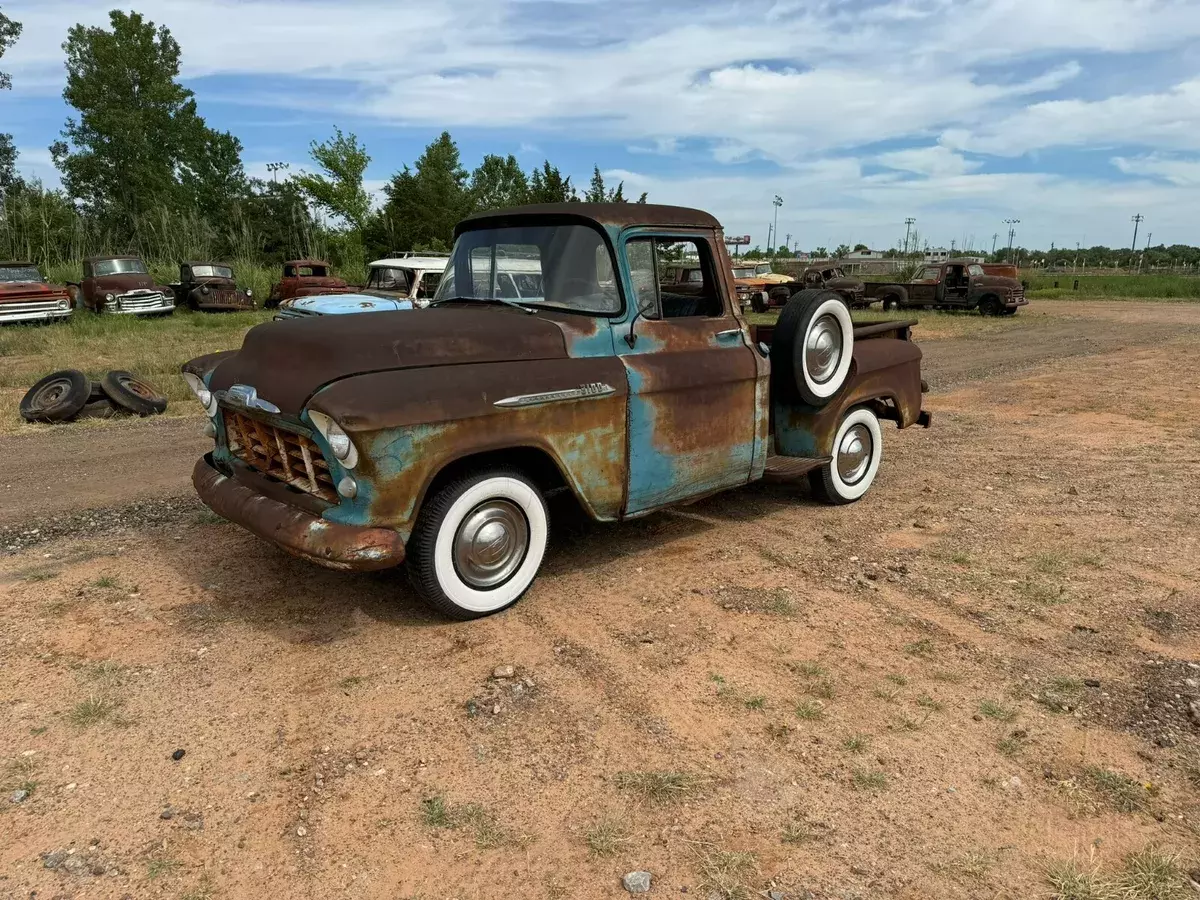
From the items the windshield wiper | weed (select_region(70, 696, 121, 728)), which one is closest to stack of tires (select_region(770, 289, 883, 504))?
the windshield wiper

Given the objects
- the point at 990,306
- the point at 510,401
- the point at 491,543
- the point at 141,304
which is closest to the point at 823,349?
the point at 510,401

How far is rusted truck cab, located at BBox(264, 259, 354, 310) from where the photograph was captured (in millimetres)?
23125

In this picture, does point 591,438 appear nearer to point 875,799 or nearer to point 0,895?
point 875,799

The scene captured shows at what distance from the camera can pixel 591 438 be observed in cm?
397

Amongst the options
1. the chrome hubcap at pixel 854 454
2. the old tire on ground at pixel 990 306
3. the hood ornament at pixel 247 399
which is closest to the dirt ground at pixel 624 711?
the chrome hubcap at pixel 854 454

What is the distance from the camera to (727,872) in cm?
234

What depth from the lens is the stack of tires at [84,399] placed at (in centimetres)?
851

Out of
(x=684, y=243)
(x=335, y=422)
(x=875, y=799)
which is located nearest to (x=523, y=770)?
(x=875, y=799)

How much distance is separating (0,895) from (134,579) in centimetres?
233

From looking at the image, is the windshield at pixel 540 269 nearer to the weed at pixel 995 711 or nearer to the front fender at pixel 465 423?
the front fender at pixel 465 423

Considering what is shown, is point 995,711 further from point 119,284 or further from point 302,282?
point 119,284

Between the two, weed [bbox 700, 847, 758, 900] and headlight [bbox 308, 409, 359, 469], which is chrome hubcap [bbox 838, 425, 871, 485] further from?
weed [bbox 700, 847, 758, 900]

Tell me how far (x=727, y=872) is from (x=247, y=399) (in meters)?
2.88

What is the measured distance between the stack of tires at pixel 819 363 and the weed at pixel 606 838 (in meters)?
3.10
